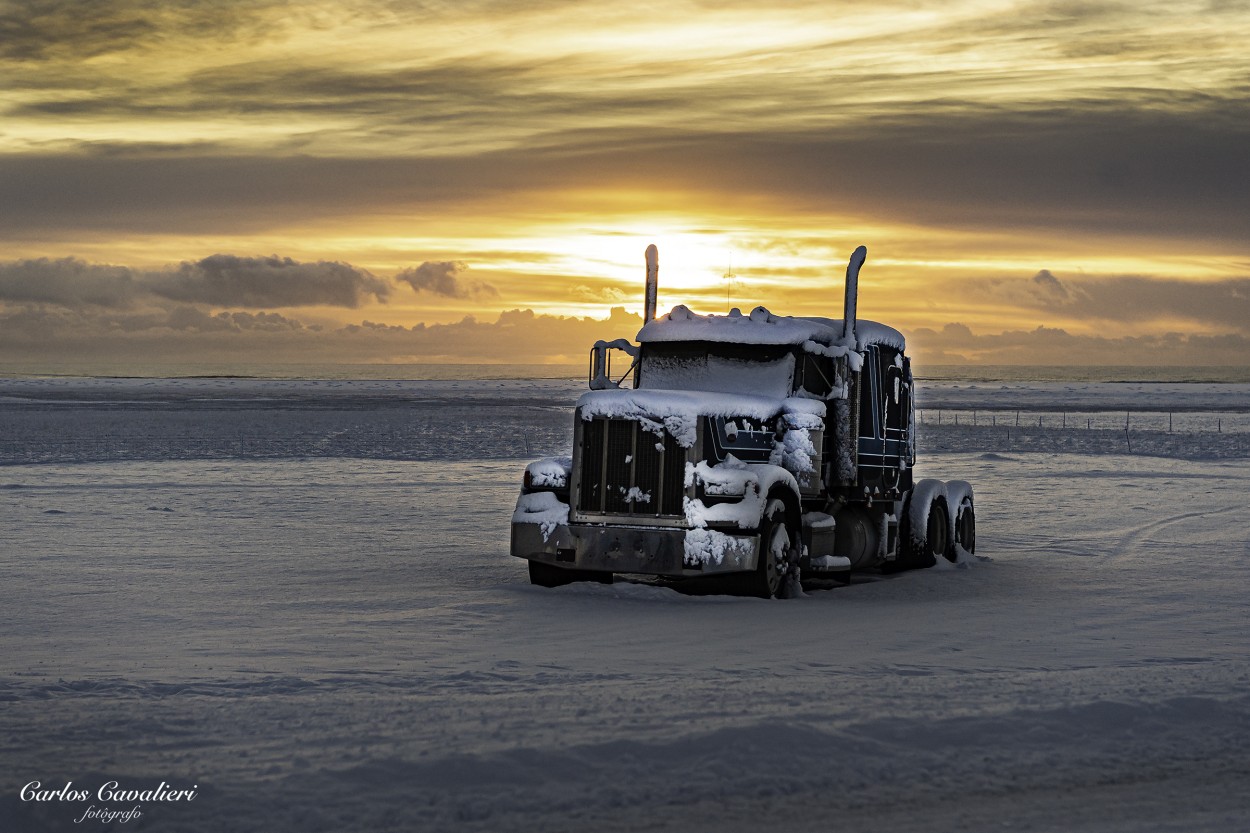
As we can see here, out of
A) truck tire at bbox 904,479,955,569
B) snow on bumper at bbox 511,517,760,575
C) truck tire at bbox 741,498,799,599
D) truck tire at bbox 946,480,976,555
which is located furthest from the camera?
truck tire at bbox 946,480,976,555

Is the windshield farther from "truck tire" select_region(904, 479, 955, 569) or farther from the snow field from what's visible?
"truck tire" select_region(904, 479, 955, 569)

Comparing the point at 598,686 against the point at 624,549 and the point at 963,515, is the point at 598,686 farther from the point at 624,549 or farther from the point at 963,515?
the point at 963,515

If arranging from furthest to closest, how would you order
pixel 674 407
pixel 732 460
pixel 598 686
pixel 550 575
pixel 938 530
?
pixel 938 530 < pixel 550 575 < pixel 732 460 < pixel 674 407 < pixel 598 686

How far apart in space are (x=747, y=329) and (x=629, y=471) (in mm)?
2230

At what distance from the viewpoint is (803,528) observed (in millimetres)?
14242

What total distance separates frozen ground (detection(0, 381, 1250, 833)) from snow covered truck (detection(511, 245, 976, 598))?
1.66 feet

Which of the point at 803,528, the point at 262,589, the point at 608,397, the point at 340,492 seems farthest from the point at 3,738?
the point at 340,492

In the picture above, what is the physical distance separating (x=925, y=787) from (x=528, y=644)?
444 centimetres

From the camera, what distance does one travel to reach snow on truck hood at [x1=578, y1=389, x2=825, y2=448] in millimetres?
13141

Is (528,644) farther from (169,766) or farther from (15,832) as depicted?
(15,832)

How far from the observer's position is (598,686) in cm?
914

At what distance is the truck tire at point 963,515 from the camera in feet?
56.4

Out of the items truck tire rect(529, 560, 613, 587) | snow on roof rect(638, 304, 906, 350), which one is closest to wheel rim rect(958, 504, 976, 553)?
snow on roof rect(638, 304, 906, 350)
